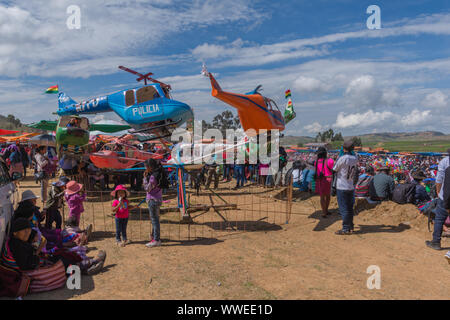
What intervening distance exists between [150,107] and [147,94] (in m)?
0.53

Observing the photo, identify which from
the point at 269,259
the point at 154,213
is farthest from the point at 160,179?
the point at 269,259

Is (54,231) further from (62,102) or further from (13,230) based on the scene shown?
(62,102)

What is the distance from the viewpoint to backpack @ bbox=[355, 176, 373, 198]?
870 centimetres

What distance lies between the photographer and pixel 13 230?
12.4 ft

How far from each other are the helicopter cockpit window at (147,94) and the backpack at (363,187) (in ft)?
25.7

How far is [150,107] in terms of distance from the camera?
1110cm

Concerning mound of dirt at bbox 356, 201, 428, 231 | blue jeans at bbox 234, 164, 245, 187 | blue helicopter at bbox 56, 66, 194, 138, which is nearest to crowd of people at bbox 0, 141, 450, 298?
mound of dirt at bbox 356, 201, 428, 231

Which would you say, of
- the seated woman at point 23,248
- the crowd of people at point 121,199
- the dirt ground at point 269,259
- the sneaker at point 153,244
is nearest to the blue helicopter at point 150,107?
the crowd of people at point 121,199

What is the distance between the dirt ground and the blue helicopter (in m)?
A: 4.26

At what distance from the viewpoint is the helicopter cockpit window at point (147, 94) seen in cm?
1112

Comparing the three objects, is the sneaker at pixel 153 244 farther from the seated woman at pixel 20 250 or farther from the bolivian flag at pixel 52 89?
the bolivian flag at pixel 52 89

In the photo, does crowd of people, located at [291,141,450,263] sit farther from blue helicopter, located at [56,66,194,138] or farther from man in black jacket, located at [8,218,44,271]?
man in black jacket, located at [8,218,44,271]

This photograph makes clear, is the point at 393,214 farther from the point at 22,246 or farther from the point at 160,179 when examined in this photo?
the point at 22,246

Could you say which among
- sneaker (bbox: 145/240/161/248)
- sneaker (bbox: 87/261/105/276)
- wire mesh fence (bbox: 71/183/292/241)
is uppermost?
sneaker (bbox: 87/261/105/276)
